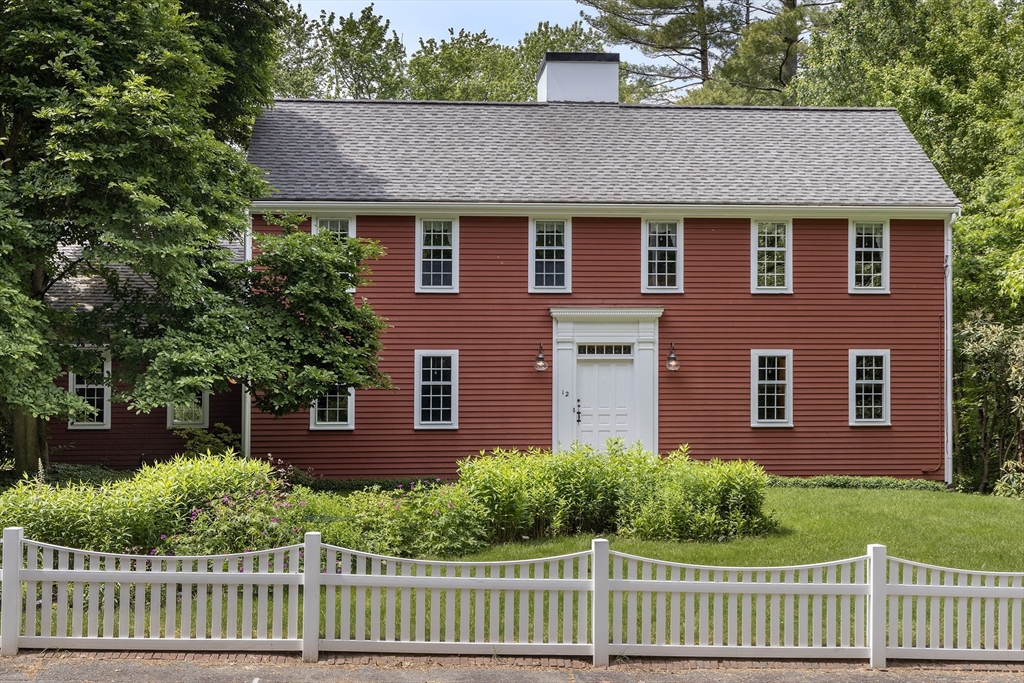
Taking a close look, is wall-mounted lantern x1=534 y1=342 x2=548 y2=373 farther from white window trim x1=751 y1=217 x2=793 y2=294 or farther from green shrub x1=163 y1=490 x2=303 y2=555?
green shrub x1=163 y1=490 x2=303 y2=555

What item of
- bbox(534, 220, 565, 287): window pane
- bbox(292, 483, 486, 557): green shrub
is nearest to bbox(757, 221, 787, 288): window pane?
bbox(534, 220, 565, 287): window pane

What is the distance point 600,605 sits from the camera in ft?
23.1

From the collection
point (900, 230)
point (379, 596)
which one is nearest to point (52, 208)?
point (379, 596)

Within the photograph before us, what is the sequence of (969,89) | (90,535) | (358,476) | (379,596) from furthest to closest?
(969,89), (358,476), (90,535), (379,596)

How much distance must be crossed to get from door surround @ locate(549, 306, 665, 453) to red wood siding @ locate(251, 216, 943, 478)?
0.19 m

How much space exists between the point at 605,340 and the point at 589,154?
4092 mm

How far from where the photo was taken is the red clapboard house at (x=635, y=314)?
18781mm

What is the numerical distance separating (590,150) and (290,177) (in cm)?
608

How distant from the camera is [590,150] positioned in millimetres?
20594

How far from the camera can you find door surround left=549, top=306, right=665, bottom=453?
18.8 metres

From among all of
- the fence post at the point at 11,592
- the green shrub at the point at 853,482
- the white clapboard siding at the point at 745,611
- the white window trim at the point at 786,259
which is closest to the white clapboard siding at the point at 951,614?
the white clapboard siding at the point at 745,611

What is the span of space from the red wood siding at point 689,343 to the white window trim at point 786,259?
0.12m

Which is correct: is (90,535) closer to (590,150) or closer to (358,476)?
(358,476)

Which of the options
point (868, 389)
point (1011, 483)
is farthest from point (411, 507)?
point (1011, 483)
